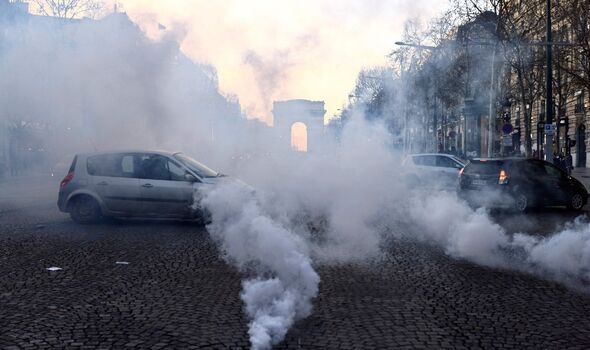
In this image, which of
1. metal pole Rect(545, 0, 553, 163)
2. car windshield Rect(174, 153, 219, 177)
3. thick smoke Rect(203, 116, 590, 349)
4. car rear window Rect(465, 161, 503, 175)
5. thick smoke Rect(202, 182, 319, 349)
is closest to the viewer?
thick smoke Rect(202, 182, 319, 349)

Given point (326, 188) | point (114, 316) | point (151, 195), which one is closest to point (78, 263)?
point (114, 316)

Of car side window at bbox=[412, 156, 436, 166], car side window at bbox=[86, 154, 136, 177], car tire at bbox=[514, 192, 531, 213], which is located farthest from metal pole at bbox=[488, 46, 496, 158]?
car side window at bbox=[86, 154, 136, 177]

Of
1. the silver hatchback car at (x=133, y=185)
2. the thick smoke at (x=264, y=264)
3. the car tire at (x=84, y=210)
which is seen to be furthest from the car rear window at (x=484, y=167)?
the car tire at (x=84, y=210)

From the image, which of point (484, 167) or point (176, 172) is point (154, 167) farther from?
point (484, 167)

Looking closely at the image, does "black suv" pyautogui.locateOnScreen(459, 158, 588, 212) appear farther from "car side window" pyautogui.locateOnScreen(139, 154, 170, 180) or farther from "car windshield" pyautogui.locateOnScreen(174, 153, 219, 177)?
"car side window" pyautogui.locateOnScreen(139, 154, 170, 180)

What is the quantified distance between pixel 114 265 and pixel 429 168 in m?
15.6

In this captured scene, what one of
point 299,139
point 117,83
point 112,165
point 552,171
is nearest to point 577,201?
point 552,171

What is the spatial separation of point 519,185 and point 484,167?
1063 millimetres

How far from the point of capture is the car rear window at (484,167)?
14391mm

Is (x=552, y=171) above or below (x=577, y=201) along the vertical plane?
Answer: above

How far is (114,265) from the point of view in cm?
725

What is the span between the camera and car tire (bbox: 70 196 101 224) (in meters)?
A: 11.5

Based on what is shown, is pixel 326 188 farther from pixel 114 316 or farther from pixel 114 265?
pixel 114 316

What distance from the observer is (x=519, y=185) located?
14.0 meters
